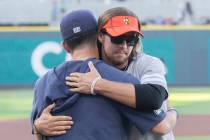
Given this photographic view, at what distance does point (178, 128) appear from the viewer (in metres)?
10.1

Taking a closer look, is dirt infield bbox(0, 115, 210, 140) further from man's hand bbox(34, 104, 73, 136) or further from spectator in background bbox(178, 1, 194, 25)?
spectator in background bbox(178, 1, 194, 25)

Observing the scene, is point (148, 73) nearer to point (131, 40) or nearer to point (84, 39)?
point (131, 40)

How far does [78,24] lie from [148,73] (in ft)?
1.42

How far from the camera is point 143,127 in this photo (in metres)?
2.89

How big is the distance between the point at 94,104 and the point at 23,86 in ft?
47.0

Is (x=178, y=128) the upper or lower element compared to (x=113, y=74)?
lower

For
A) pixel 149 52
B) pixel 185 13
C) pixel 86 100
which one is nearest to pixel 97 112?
pixel 86 100

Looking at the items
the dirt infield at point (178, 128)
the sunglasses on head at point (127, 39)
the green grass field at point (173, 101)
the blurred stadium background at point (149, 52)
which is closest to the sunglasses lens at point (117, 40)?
the sunglasses on head at point (127, 39)

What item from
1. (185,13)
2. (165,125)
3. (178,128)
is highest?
(165,125)

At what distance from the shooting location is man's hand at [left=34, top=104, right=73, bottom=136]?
291 cm

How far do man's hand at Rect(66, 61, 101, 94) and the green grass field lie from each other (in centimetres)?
878

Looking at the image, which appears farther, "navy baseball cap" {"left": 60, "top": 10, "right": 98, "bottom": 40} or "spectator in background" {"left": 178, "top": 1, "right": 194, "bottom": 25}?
"spectator in background" {"left": 178, "top": 1, "right": 194, "bottom": 25}

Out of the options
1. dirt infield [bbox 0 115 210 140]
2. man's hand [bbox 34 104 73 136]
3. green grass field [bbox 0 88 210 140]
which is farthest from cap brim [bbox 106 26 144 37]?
green grass field [bbox 0 88 210 140]

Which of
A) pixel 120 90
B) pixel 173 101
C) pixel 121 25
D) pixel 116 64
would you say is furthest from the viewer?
Answer: pixel 173 101
